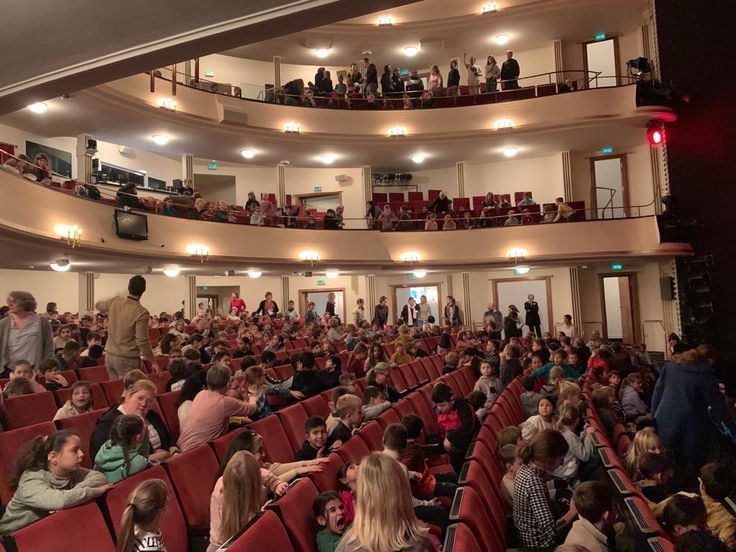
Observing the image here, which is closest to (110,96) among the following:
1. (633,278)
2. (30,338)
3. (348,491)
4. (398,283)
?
(30,338)

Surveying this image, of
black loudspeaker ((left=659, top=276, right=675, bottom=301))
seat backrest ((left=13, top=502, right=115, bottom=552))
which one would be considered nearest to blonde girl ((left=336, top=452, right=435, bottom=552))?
seat backrest ((left=13, top=502, right=115, bottom=552))

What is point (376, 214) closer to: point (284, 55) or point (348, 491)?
point (284, 55)

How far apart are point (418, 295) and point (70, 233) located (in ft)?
31.2

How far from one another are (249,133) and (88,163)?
3321mm

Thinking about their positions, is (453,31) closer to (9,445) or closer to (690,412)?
(690,412)

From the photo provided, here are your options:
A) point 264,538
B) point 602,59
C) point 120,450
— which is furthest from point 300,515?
point 602,59

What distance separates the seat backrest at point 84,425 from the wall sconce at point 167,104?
914cm

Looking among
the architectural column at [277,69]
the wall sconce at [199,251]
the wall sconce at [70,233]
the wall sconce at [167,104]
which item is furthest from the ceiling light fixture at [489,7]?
the wall sconce at [70,233]

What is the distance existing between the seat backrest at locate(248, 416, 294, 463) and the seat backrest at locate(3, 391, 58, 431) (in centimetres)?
151

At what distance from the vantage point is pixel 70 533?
2.18 m

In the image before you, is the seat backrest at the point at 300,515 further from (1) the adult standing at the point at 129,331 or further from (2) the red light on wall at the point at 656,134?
(2) the red light on wall at the point at 656,134

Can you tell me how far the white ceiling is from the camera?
13.6 metres

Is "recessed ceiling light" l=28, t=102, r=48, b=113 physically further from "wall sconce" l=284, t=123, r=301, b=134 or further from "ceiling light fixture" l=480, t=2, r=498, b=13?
"ceiling light fixture" l=480, t=2, r=498, b=13

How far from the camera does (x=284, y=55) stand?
50.8 feet
